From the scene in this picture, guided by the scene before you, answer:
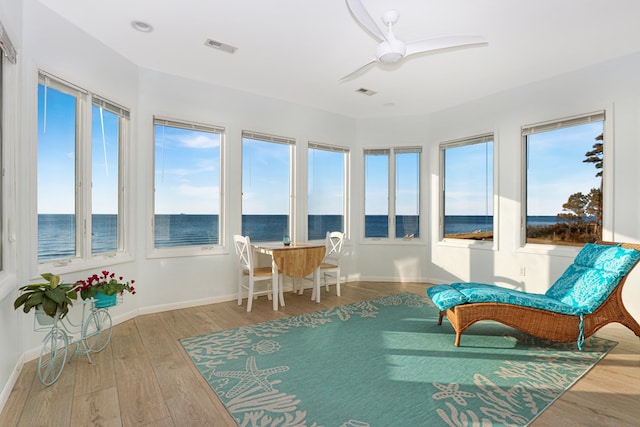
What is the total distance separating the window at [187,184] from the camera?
12.5 feet

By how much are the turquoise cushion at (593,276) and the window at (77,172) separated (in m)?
4.15

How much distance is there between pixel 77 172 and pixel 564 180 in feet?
16.4

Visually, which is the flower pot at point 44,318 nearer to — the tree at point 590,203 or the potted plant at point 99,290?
the potted plant at point 99,290

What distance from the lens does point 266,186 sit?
15.0 ft

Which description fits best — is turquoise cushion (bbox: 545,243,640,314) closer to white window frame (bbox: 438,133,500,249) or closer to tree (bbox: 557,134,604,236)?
tree (bbox: 557,134,604,236)

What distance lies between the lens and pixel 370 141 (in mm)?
5480

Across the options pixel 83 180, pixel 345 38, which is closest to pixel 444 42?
pixel 345 38

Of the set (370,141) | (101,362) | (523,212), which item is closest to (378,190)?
(370,141)

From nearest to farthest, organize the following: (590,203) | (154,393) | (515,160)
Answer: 1. (154,393)
2. (590,203)
3. (515,160)

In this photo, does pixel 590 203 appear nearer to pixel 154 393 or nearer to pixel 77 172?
pixel 154 393

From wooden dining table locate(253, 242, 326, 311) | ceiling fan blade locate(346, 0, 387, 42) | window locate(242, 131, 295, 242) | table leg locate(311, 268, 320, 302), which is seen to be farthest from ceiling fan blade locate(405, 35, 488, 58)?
table leg locate(311, 268, 320, 302)

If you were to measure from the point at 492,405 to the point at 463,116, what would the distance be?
3976 mm

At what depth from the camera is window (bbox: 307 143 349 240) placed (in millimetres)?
5047

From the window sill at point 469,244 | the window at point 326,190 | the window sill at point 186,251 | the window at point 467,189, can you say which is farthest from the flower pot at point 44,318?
the window at point 467,189
